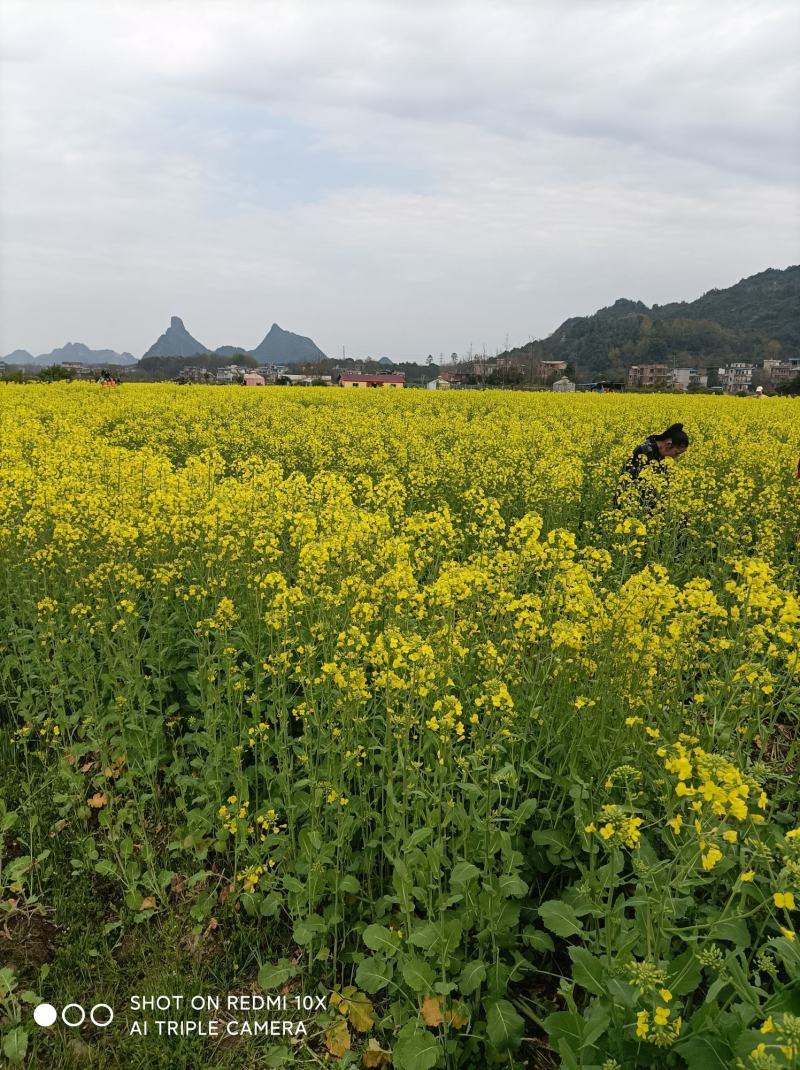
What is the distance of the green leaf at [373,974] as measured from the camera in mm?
2754

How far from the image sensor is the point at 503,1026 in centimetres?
256

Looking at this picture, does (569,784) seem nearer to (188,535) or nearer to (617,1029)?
(617,1029)

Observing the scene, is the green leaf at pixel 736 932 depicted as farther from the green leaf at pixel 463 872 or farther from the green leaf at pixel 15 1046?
the green leaf at pixel 15 1046

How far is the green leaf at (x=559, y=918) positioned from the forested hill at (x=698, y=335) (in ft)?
285

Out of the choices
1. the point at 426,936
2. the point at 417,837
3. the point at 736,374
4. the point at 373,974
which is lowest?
the point at 373,974

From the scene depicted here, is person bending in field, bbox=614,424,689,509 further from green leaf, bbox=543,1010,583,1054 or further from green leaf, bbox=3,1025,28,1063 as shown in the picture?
green leaf, bbox=3,1025,28,1063

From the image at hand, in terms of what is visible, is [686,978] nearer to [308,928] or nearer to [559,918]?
[559,918]

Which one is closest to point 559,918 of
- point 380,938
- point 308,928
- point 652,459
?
point 380,938

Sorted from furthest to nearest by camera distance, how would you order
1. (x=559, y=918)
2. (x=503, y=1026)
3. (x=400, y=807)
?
(x=400, y=807) → (x=559, y=918) → (x=503, y=1026)

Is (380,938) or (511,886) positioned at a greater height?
(511,886)

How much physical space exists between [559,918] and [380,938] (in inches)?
30.7

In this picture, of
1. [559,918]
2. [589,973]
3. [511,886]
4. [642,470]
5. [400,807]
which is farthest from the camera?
[642,470]

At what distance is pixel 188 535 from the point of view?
4969mm

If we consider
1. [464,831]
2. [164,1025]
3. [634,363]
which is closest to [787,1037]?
[464,831]
